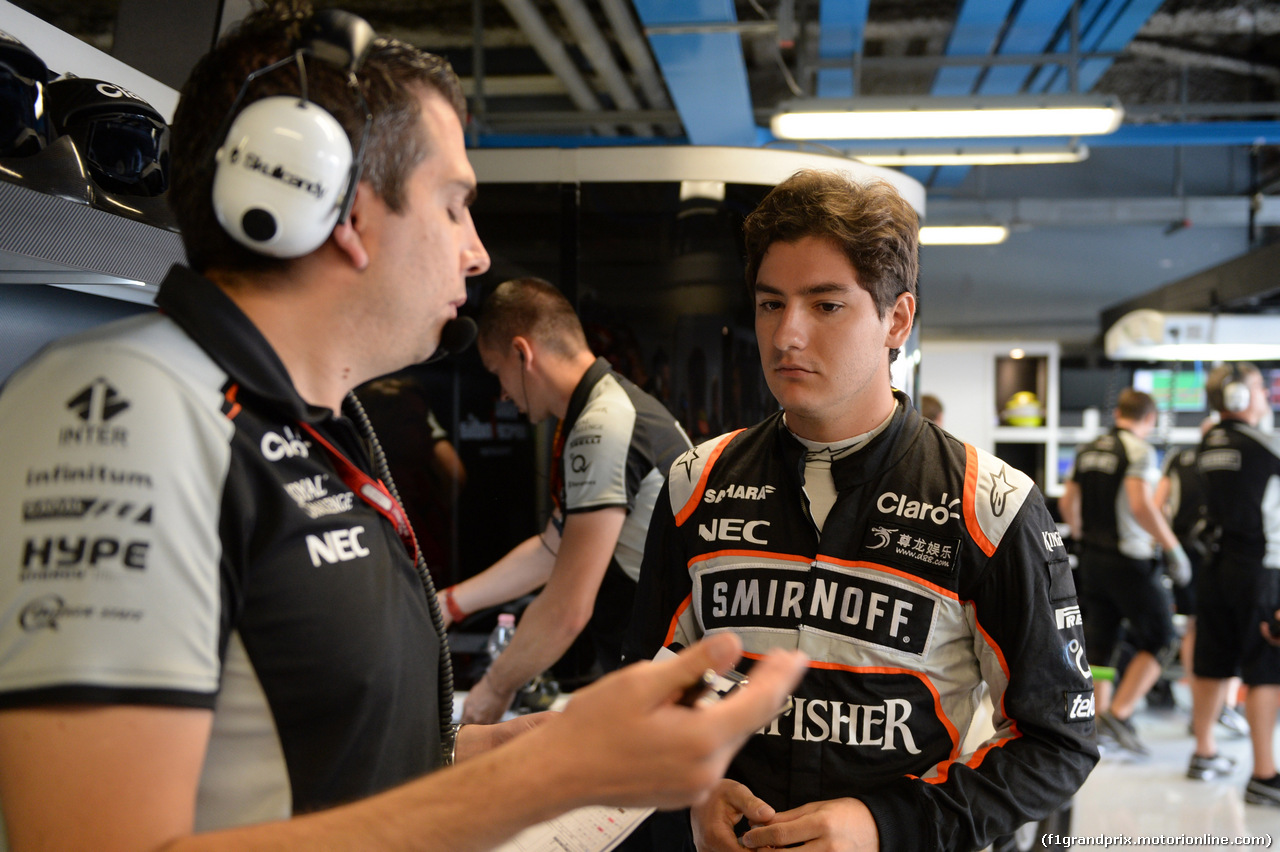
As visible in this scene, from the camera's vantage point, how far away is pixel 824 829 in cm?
106

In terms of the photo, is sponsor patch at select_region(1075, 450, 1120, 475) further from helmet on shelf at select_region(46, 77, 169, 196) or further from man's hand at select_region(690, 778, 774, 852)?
helmet on shelf at select_region(46, 77, 169, 196)

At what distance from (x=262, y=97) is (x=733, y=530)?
832 mm

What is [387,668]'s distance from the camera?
744 millimetres

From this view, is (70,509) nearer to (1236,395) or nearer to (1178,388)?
(1236,395)

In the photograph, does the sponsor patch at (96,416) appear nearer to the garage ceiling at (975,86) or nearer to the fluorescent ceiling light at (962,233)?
the garage ceiling at (975,86)

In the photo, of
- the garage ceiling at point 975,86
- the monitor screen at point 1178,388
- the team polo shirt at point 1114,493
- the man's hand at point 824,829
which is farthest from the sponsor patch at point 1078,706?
the monitor screen at point 1178,388

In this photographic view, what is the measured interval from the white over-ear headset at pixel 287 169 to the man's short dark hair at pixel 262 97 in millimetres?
14

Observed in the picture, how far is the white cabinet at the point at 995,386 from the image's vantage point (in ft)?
26.7

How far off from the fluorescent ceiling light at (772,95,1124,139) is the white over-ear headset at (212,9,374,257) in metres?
3.57

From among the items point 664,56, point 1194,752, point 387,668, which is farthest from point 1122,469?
point 387,668

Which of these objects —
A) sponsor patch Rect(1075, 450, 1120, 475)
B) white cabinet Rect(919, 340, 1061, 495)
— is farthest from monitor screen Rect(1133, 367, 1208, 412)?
sponsor patch Rect(1075, 450, 1120, 475)

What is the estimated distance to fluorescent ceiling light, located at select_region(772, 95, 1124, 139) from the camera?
388 centimetres

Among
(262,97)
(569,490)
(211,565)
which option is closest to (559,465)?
(569,490)

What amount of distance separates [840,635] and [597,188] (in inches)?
76.3
